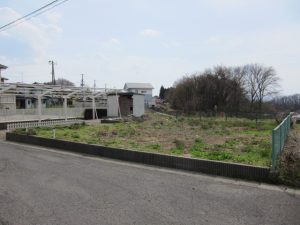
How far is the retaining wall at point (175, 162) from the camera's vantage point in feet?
19.3

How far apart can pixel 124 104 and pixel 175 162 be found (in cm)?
2392

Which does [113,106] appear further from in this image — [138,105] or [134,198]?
[134,198]

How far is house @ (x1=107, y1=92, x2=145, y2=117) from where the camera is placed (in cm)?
2848

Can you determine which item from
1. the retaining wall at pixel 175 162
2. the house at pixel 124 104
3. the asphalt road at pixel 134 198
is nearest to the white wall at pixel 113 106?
the house at pixel 124 104

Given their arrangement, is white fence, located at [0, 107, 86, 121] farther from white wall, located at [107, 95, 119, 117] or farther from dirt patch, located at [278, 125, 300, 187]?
dirt patch, located at [278, 125, 300, 187]

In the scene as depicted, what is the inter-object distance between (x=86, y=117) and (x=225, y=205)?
25485 mm

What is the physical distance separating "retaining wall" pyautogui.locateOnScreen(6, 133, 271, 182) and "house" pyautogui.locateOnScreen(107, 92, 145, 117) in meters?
17.5

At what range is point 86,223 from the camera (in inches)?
151

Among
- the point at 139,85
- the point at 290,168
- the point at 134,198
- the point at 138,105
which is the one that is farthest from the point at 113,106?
the point at 139,85

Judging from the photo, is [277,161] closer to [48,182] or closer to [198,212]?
[198,212]

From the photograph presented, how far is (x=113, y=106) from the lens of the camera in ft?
94.0

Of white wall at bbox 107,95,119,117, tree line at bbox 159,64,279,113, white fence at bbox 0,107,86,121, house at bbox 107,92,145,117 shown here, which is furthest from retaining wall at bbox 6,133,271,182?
tree line at bbox 159,64,279,113

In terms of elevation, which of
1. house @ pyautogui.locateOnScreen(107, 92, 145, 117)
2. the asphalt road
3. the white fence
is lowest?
the asphalt road

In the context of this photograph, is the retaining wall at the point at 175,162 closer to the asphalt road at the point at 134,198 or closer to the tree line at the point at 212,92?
the asphalt road at the point at 134,198
